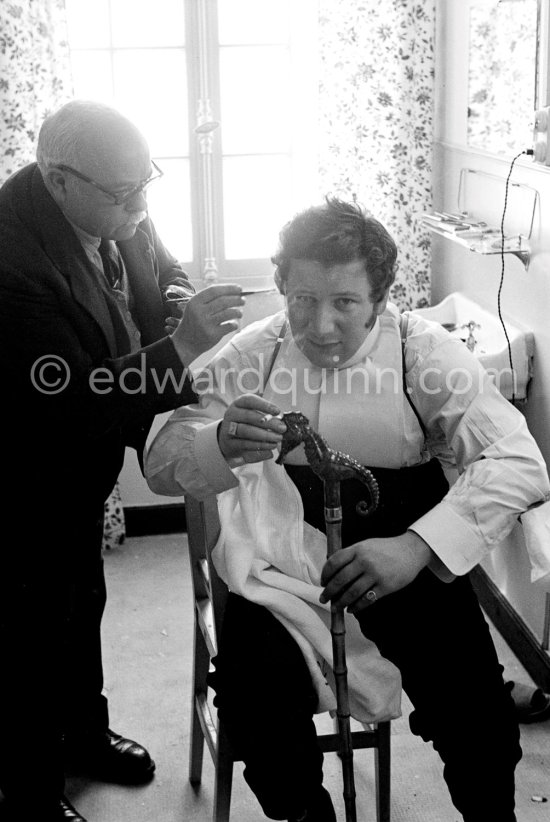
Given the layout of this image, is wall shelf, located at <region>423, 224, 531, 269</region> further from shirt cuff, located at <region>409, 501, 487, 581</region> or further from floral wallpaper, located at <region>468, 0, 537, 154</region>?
shirt cuff, located at <region>409, 501, 487, 581</region>

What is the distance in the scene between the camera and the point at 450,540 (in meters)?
1.63

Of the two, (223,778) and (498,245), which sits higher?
(498,245)

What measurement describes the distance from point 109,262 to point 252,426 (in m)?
0.67

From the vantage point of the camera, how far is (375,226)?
5.67 feet

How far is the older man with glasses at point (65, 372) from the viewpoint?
71.7 inches

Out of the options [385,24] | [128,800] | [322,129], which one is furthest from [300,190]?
[128,800]

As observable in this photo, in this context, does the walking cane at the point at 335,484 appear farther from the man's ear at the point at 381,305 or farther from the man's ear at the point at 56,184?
the man's ear at the point at 56,184

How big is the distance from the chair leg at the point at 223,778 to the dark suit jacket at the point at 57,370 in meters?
0.50

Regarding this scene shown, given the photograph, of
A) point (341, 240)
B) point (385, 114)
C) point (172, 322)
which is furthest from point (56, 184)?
point (385, 114)

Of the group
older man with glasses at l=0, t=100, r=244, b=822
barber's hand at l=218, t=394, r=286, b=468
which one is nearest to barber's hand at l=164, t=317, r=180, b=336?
older man with glasses at l=0, t=100, r=244, b=822

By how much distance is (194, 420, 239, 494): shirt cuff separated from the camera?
5.60ft

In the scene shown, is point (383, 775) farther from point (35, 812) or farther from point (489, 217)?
point (489, 217)

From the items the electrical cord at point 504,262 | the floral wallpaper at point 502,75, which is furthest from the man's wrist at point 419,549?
the floral wallpaper at point 502,75

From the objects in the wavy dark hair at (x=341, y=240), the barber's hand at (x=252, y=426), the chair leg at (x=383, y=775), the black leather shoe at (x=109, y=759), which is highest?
the wavy dark hair at (x=341, y=240)
